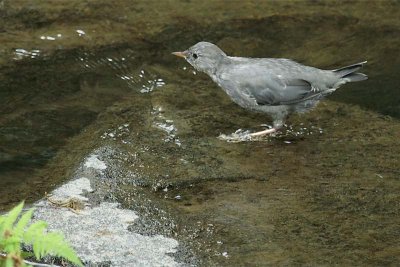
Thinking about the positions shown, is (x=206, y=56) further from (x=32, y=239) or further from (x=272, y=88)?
(x=32, y=239)

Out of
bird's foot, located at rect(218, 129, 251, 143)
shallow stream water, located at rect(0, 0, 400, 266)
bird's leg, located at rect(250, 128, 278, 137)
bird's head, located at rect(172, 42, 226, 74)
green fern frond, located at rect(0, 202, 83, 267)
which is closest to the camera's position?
green fern frond, located at rect(0, 202, 83, 267)

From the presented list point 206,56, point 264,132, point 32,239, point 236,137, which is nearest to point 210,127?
point 236,137

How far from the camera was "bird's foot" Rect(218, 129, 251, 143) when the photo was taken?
679 cm

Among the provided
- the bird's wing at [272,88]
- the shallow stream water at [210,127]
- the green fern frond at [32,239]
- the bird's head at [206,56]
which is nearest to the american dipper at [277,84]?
the bird's wing at [272,88]

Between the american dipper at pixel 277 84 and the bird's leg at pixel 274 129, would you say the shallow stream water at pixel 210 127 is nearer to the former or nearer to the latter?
the bird's leg at pixel 274 129

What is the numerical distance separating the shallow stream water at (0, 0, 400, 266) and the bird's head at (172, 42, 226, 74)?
326 millimetres

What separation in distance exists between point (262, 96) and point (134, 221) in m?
2.67

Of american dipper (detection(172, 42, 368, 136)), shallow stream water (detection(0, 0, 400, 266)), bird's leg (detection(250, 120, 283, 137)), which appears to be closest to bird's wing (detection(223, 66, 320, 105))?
american dipper (detection(172, 42, 368, 136))

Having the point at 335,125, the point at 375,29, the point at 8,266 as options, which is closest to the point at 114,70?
the point at 335,125

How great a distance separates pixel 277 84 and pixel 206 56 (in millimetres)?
884

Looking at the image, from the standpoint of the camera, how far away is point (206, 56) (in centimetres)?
772

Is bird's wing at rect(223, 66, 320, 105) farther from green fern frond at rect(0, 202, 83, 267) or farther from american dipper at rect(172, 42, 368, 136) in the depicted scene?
green fern frond at rect(0, 202, 83, 267)

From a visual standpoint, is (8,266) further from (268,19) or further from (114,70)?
(268,19)

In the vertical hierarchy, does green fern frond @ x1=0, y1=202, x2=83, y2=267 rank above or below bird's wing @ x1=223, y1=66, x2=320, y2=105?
above
